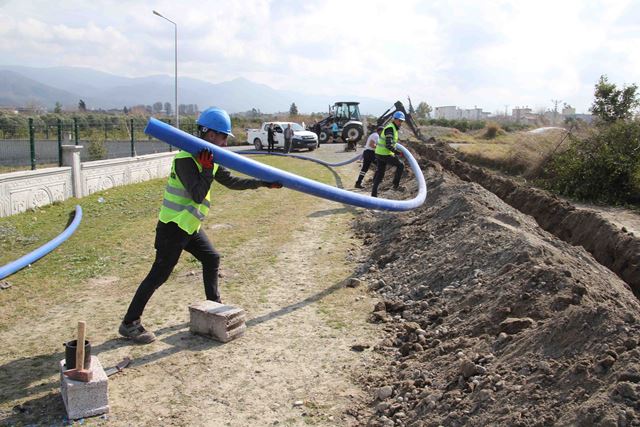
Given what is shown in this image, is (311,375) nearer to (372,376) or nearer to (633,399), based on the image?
(372,376)

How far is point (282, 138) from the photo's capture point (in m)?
29.3

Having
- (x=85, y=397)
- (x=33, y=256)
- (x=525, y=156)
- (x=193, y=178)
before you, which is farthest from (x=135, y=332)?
(x=525, y=156)

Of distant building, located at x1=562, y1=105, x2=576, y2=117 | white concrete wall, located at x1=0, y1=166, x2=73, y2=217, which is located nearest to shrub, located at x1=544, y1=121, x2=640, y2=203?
white concrete wall, located at x1=0, y1=166, x2=73, y2=217

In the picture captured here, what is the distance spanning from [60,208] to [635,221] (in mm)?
12729

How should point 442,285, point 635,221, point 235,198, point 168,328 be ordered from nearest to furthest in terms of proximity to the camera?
point 168,328, point 442,285, point 635,221, point 235,198

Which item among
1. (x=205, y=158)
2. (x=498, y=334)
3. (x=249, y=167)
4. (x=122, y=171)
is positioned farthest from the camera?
(x=122, y=171)

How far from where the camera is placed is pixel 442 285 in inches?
223

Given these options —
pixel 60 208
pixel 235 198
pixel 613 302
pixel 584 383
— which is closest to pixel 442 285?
pixel 613 302

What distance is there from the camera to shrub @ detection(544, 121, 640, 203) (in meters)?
13.6

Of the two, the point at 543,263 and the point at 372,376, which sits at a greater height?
the point at 543,263

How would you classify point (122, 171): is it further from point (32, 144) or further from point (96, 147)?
point (32, 144)

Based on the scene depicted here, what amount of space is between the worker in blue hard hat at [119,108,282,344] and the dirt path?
404 millimetres

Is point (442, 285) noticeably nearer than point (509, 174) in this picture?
Yes

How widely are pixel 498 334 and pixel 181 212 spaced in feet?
9.01
